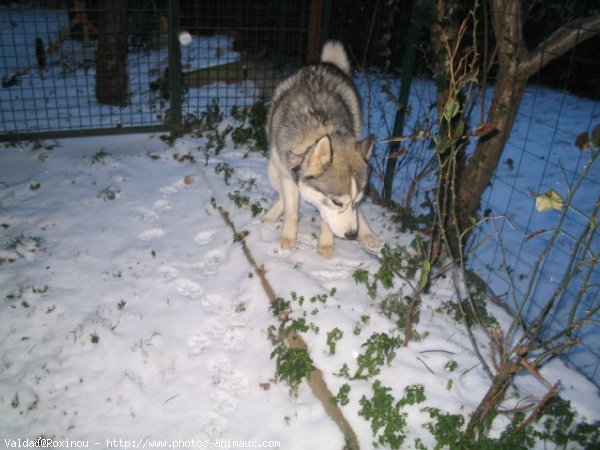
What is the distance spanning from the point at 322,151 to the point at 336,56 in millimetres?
1842

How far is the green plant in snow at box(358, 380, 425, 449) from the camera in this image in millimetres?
2322

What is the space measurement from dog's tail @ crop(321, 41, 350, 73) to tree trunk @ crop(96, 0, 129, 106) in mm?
3042

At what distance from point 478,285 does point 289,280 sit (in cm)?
144

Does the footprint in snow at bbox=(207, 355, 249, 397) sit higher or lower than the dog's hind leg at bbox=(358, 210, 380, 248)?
lower

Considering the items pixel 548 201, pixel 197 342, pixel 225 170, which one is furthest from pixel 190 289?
pixel 548 201

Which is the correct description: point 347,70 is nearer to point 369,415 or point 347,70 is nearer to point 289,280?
point 289,280

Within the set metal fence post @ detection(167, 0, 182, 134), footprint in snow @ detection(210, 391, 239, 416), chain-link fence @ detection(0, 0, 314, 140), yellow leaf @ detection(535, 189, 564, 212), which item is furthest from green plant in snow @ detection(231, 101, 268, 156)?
yellow leaf @ detection(535, 189, 564, 212)

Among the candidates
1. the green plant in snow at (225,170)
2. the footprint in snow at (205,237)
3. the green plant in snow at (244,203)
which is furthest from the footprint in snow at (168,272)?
the green plant in snow at (225,170)

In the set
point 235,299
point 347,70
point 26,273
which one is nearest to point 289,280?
Answer: point 235,299

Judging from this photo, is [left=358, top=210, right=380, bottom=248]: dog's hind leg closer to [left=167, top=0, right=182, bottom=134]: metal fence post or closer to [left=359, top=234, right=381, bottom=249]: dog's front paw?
[left=359, top=234, right=381, bottom=249]: dog's front paw

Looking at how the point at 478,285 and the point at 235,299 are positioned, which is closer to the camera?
the point at 235,299

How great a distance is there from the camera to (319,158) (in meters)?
3.10

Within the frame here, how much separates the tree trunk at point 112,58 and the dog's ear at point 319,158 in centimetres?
413

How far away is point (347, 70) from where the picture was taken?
4.48 m
